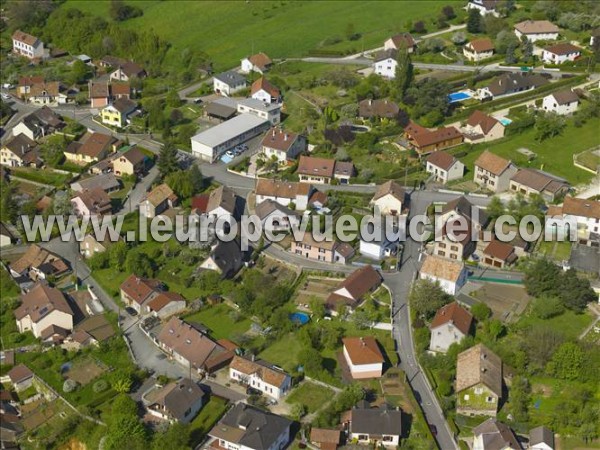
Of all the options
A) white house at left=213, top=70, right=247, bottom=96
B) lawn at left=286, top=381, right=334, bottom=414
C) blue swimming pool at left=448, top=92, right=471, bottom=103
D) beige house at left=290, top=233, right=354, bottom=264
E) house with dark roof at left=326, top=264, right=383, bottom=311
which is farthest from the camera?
white house at left=213, top=70, right=247, bottom=96

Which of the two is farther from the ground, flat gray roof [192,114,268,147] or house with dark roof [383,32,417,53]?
house with dark roof [383,32,417,53]

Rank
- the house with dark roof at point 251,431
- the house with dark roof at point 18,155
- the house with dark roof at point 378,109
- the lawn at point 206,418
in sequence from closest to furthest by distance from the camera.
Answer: the house with dark roof at point 251,431, the lawn at point 206,418, the house with dark roof at point 18,155, the house with dark roof at point 378,109

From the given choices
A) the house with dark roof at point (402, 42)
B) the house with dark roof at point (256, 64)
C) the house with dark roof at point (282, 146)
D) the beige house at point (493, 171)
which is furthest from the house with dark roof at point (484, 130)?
the house with dark roof at point (256, 64)

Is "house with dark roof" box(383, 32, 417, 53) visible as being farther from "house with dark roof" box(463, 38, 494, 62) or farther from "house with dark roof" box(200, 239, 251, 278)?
"house with dark roof" box(200, 239, 251, 278)

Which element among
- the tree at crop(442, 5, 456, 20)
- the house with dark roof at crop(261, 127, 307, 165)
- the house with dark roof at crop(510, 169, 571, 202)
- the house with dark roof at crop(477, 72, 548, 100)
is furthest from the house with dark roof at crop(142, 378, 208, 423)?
the tree at crop(442, 5, 456, 20)

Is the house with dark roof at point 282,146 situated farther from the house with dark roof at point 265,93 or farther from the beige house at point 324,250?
the beige house at point 324,250

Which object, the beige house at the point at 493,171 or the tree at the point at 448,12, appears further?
the tree at the point at 448,12
